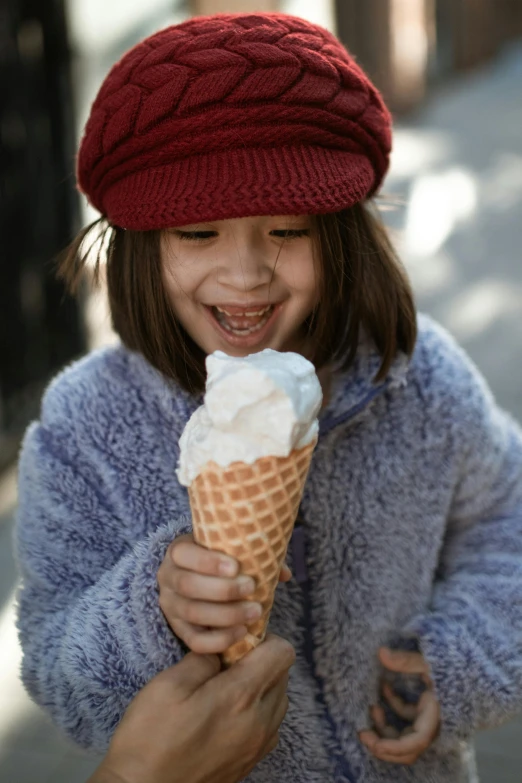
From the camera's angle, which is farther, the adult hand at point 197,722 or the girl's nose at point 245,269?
the girl's nose at point 245,269

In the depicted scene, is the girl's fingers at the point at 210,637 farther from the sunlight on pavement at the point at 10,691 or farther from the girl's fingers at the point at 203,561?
the sunlight on pavement at the point at 10,691

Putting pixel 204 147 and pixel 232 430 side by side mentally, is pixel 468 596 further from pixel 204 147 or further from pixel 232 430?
pixel 204 147

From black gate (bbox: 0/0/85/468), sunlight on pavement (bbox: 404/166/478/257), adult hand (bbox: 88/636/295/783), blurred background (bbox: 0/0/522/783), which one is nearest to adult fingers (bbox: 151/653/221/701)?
adult hand (bbox: 88/636/295/783)

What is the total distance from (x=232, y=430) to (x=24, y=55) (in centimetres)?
397

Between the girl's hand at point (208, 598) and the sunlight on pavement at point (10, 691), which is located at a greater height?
the girl's hand at point (208, 598)

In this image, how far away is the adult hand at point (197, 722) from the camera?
149 centimetres

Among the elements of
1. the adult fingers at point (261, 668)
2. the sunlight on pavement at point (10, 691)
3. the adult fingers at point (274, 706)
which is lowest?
the sunlight on pavement at point (10, 691)

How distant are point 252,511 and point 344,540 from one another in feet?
1.68

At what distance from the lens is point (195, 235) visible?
1.79 meters

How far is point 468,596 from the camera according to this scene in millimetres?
1978

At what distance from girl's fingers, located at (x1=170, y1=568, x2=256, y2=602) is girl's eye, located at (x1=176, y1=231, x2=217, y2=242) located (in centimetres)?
63

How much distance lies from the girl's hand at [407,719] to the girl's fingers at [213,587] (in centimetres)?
59

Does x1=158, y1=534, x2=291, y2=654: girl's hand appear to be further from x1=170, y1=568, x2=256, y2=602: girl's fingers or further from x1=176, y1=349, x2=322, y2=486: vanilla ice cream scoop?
x1=176, y1=349, x2=322, y2=486: vanilla ice cream scoop

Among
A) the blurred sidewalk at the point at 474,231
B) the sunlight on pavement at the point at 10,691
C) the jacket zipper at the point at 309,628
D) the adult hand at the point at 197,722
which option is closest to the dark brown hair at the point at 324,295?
the jacket zipper at the point at 309,628
